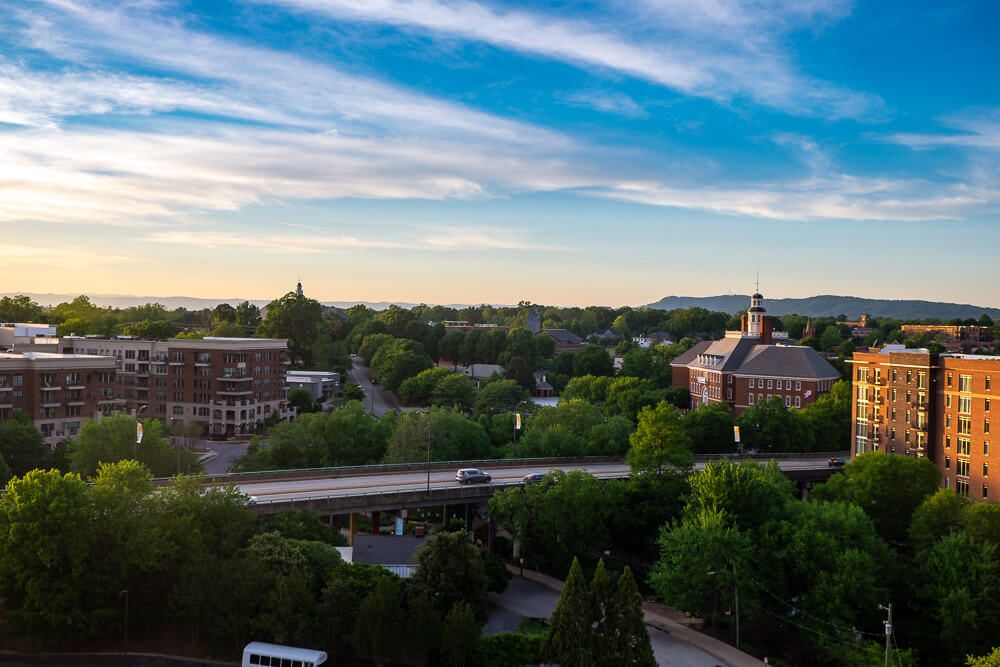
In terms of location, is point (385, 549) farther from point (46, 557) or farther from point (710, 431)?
point (710, 431)

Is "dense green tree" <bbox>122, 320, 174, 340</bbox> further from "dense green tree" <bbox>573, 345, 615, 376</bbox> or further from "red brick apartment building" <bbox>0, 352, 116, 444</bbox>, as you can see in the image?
"dense green tree" <bbox>573, 345, 615, 376</bbox>

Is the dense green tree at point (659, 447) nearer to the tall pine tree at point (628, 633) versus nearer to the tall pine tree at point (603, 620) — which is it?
the tall pine tree at point (603, 620)

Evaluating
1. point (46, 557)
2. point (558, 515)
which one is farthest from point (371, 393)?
point (46, 557)

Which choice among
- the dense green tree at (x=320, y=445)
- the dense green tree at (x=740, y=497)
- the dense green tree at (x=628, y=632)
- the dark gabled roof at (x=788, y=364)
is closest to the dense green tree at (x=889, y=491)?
the dense green tree at (x=740, y=497)

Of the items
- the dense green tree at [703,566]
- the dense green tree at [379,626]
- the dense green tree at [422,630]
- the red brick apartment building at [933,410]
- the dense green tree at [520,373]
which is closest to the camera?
the dense green tree at [379,626]

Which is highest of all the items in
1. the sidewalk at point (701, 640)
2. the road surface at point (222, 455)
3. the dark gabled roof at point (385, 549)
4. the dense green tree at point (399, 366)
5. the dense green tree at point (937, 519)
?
the dense green tree at point (399, 366)

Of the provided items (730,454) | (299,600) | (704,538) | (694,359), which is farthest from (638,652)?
(694,359)

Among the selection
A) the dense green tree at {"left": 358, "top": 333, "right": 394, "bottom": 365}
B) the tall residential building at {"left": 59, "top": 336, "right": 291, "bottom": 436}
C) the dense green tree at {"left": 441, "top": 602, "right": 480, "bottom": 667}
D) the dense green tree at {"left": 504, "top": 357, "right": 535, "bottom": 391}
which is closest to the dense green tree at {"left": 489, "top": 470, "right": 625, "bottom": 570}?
the dense green tree at {"left": 441, "top": 602, "right": 480, "bottom": 667}
